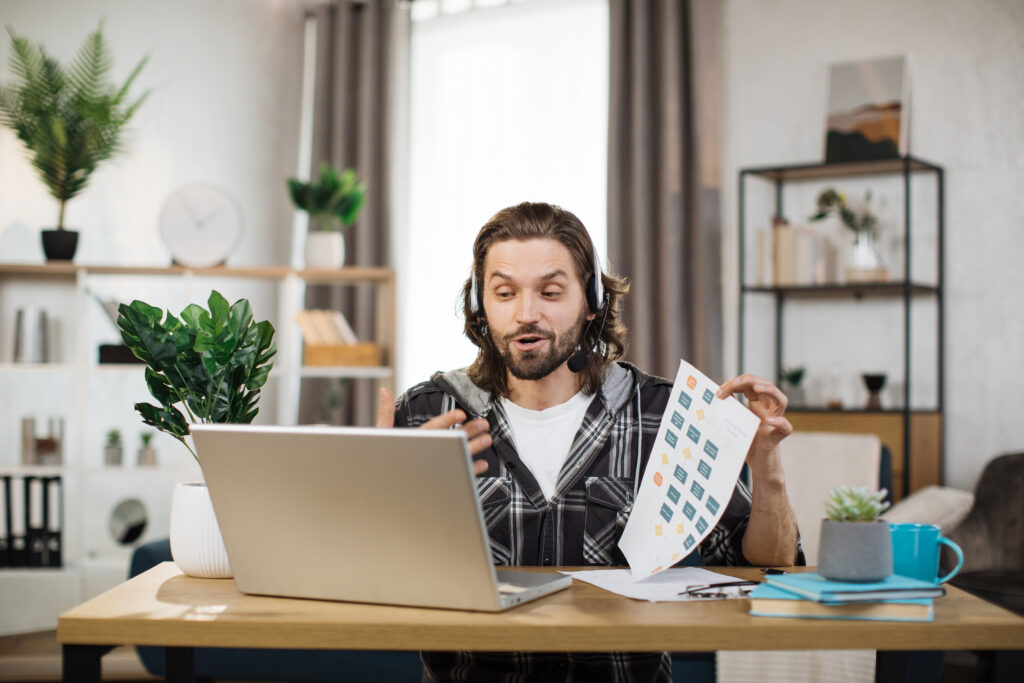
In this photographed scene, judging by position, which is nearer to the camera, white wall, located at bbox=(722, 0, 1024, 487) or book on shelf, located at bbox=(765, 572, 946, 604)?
book on shelf, located at bbox=(765, 572, 946, 604)

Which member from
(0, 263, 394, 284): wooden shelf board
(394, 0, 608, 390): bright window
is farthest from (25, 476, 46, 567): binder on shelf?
(394, 0, 608, 390): bright window

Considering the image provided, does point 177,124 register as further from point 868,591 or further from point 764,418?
point 868,591

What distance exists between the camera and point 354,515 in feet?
3.56

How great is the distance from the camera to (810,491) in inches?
116

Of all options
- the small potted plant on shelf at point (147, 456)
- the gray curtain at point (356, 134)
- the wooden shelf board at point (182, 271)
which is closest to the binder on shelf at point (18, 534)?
the small potted plant on shelf at point (147, 456)

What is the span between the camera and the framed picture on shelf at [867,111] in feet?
12.1

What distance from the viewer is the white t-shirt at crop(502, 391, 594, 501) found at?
1.70m

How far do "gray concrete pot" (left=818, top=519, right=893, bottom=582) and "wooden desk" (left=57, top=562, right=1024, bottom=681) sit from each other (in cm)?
6

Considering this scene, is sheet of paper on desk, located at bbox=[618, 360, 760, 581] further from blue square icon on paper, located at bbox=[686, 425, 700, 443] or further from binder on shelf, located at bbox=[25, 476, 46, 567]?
binder on shelf, located at bbox=[25, 476, 46, 567]

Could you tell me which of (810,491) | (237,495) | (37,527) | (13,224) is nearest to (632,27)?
(810,491)

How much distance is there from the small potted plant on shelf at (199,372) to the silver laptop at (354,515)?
0.16m

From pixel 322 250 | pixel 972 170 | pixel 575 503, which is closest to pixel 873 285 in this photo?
pixel 972 170

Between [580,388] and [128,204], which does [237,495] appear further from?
[128,204]

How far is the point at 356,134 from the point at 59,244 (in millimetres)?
1521
